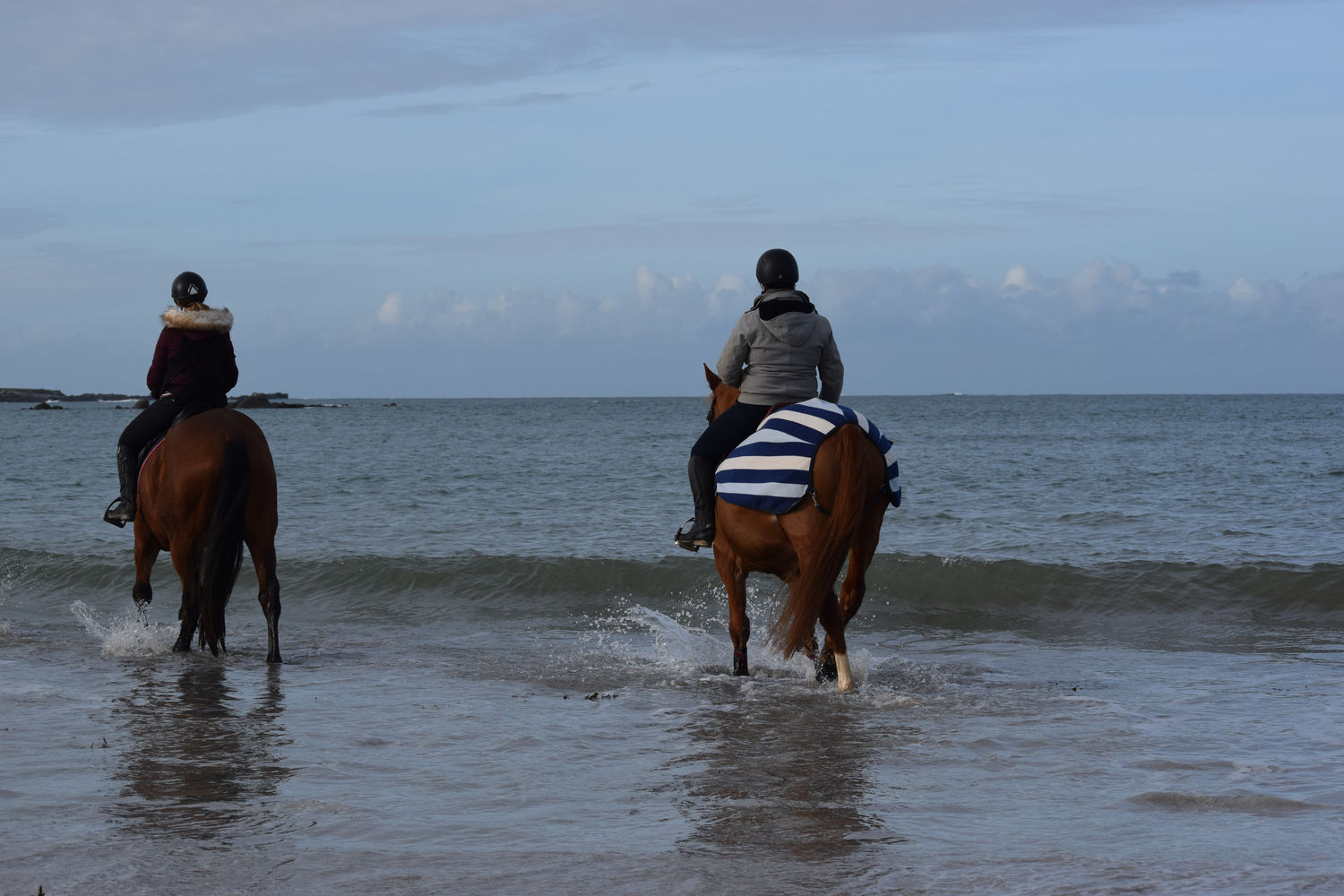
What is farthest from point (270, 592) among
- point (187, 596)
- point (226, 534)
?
point (187, 596)

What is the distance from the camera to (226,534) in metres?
8.62

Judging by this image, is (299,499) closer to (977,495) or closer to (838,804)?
(977,495)

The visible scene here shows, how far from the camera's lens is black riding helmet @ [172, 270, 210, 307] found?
8.98 meters

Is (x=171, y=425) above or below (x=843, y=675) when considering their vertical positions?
above

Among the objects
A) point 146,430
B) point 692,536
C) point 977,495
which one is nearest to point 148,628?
point 146,430

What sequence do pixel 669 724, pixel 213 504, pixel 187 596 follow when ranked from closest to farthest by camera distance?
pixel 669 724 < pixel 213 504 < pixel 187 596

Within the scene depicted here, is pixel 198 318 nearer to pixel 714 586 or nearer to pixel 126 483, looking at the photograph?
pixel 126 483

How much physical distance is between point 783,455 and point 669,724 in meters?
1.75

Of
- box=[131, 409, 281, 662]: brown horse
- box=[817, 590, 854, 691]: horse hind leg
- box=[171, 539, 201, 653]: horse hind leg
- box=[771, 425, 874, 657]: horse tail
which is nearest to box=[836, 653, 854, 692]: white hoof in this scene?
box=[817, 590, 854, 691]: horse hind leg

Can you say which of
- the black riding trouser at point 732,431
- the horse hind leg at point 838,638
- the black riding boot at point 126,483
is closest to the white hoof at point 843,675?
the horse hind leg at point 838,638

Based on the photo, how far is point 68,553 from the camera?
53.3 ft

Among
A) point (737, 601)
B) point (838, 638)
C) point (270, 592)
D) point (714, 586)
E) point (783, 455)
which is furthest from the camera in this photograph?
point (714, 586)

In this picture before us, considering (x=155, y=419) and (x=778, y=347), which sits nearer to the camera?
(x=778, y=347)

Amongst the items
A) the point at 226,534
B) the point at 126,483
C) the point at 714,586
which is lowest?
the point at 714,586
